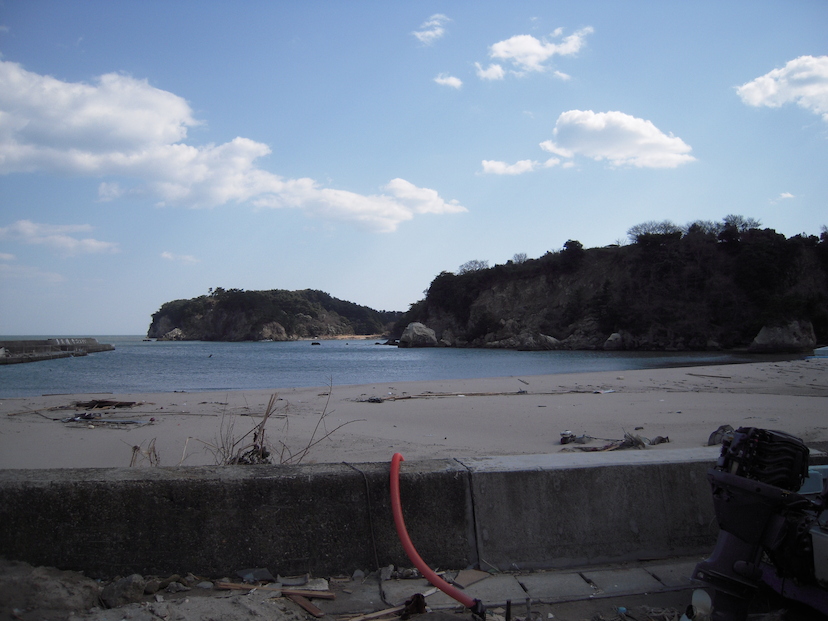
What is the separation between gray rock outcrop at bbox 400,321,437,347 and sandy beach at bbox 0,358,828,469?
6559 cm

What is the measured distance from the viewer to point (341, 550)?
3.08 metres

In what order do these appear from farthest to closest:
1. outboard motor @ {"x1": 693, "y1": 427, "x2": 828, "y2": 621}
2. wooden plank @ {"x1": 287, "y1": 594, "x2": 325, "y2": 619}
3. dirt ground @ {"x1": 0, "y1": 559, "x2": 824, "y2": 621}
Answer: wooden plank @ {"x1": 287, "y1": 594, "x2": 325, "y2": 619} < dirt ground @ {"x1": 0, "y1": 559, "x2": 824, "y2": 621} < outboard motor @ {"x1": 693, "y1": 427, "x2": 828, "y2": 621}

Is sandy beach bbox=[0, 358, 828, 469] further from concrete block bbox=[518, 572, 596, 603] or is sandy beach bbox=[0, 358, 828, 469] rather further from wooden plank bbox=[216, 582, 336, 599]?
concrete block bbox=[518, 572, 596, 603]

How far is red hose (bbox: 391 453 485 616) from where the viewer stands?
103 inches

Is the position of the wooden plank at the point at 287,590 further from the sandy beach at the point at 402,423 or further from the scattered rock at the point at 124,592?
the sandy beach at the point at 402,423

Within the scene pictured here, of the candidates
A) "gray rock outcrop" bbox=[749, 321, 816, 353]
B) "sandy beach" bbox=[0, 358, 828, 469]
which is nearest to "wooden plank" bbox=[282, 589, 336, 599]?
"sandy beach" bbox=[0, 358, 828, 469]

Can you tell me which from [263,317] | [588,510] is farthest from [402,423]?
[263,317]

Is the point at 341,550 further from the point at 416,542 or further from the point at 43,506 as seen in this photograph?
the point at 43,506

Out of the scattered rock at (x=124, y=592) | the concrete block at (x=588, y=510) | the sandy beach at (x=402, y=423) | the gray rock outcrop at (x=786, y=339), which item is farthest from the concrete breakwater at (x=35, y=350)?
the gray rock outcrop at (x=786, y=339)

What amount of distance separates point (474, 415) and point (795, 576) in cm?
871

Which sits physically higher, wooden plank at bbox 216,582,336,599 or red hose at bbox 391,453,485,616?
red hose at bbox 391,453,485,616

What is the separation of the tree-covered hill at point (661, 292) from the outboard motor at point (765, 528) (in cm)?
5826

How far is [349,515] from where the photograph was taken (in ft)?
10.1

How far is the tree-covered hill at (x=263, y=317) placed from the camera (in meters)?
122
